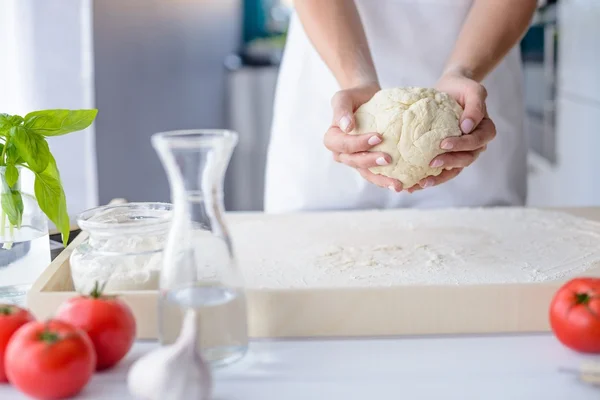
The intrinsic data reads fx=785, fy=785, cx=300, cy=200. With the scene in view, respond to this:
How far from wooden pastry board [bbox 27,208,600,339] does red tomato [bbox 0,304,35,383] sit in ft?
0.39

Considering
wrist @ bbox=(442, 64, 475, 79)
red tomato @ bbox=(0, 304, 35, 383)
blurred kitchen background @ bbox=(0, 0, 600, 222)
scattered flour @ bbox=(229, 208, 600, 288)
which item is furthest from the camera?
blurred kitchen background @ bbox=(0, 0, 600, 222)

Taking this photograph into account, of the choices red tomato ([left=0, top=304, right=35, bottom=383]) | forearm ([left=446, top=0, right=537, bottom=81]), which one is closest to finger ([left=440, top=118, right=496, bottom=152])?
forearm ([left=446, top=0, right=537, bottom=81])

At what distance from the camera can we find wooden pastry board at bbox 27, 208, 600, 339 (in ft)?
3.34

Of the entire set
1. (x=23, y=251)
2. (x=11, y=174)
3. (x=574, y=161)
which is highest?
(x=11, y=174)

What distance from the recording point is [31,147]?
40.8 inches

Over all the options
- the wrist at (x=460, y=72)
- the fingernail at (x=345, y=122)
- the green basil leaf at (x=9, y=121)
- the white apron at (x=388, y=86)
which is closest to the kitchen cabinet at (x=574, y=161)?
the white apron at (x=388, y=86)

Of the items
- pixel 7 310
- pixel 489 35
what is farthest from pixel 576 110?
pixel 7 310

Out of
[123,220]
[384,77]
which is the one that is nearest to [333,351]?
[123,220]

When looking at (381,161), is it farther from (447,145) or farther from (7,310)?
(7,310)

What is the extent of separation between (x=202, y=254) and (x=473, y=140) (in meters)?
0.61

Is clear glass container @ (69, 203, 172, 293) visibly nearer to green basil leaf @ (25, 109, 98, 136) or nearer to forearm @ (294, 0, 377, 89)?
green basil leaf @ (25, 109, 98, 136)

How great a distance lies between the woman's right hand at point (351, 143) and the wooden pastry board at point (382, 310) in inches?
A: 14.9

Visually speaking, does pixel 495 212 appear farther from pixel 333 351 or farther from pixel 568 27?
pixel 568 27

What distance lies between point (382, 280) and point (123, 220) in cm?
40
